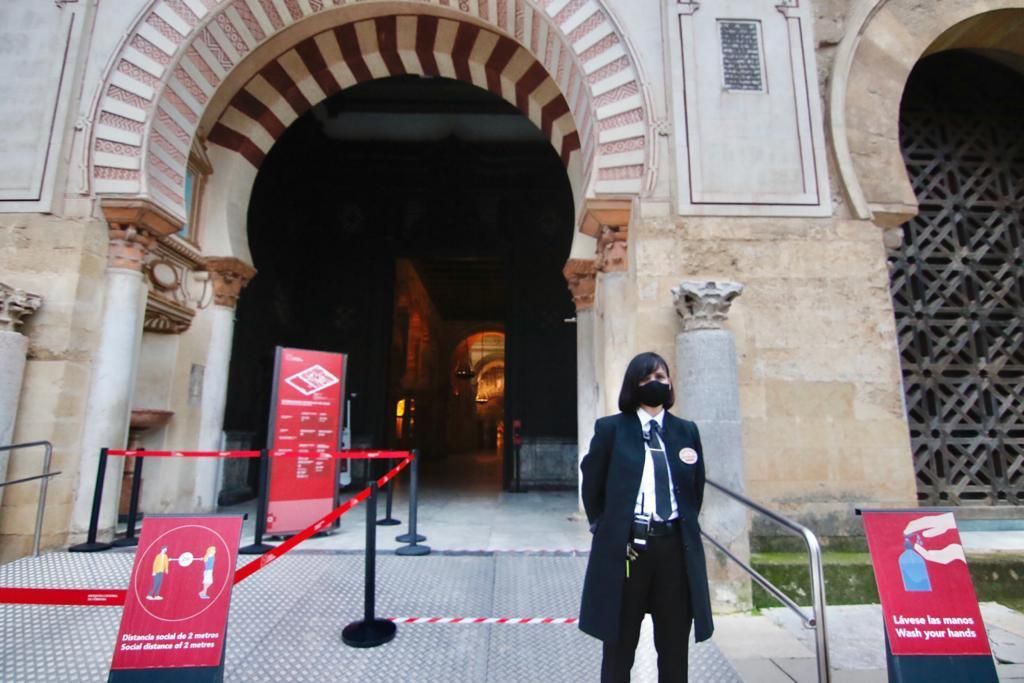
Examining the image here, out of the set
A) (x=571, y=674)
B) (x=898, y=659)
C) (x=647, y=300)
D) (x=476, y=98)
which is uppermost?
(x=476, y=98)

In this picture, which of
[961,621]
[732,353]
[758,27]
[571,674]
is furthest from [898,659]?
[758,27]

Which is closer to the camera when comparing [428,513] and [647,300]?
[647,300]

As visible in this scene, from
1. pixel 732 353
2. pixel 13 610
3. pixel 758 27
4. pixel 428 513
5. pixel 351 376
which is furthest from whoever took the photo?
pixel 351 376

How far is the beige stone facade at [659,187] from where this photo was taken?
4434mm

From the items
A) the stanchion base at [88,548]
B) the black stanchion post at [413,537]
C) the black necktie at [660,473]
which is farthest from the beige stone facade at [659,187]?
the black necktie at [660,473]

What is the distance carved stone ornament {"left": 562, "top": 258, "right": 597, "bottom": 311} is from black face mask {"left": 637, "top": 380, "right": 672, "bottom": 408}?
173 inches

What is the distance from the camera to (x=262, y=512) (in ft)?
16.1

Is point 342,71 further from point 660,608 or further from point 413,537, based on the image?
point 660,608

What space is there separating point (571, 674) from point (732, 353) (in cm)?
264

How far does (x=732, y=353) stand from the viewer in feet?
13.3

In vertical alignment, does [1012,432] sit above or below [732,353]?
below

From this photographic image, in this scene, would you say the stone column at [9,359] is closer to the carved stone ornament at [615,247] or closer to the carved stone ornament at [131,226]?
the carved stone ornament at [131,226]

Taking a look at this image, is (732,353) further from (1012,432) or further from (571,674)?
(1012,432)

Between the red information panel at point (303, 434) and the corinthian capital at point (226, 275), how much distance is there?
2055 mm
